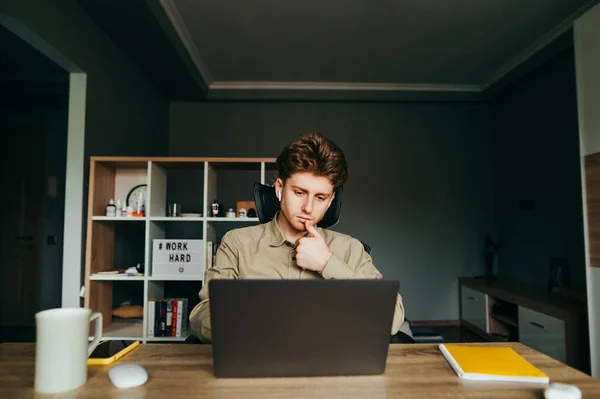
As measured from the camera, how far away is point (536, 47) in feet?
11.7

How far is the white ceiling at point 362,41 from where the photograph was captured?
299 cm

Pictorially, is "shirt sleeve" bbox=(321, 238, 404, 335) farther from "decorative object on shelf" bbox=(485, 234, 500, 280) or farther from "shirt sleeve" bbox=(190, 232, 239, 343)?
"decorative object on shelf" bbox=(485, 234, 500, 280)

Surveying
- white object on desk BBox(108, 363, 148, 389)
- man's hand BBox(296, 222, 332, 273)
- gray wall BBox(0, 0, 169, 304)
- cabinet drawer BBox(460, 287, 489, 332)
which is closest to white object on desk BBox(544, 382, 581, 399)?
man's hand BBox(296, 222, 332, 273)

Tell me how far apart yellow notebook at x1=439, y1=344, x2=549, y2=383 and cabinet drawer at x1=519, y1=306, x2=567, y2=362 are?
7.03 ft

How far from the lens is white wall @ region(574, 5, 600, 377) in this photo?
2.23m

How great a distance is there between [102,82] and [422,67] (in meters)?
2.95

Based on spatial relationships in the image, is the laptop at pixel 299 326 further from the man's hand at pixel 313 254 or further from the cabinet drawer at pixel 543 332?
the cabinet drawer at pixel 543 332

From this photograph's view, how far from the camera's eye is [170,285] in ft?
14.0

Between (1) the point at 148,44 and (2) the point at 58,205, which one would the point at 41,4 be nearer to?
(1) the point at 148,44

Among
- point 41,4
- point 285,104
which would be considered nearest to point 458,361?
point 41,4

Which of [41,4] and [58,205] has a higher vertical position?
[41,4]

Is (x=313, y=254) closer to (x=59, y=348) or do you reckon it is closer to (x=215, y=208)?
(x=59, y=348)

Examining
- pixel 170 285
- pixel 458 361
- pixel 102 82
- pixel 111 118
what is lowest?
pixel 170 285

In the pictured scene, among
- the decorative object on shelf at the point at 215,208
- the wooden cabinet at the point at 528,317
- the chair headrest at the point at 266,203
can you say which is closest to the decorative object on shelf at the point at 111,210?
the decorative object on shelf at the point at 215,208
